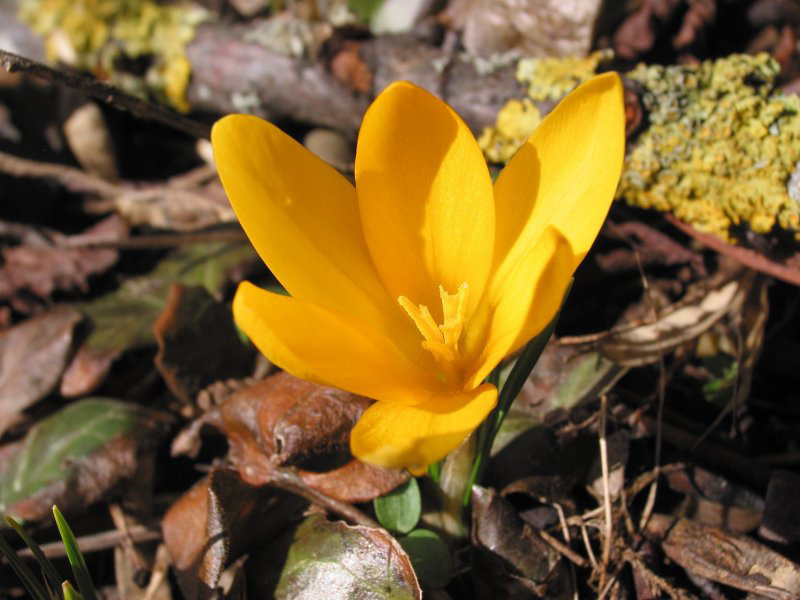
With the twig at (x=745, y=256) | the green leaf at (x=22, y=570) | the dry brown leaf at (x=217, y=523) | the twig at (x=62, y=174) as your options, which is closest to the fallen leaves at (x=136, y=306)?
the dry brown leaf at (x=217, y=523)

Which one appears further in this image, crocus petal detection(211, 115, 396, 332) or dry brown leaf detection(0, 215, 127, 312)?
dry brown leaf detection(0, 215, 127, 312)

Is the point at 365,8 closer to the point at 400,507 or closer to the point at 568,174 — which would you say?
the point at 568,174

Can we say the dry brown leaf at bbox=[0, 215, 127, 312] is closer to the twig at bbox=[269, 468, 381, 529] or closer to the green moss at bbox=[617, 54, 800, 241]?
the twig at bbox=[269, 468, 381, 529]

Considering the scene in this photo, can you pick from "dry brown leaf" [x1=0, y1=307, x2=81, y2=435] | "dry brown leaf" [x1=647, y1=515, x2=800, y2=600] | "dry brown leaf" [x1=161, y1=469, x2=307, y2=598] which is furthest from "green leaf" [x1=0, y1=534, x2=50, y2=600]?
"dry brown leaf" [x1=647, y1=515, x2=800, y2=600]

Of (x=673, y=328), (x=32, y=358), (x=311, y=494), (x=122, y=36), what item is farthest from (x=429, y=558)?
(x=122, y=36)

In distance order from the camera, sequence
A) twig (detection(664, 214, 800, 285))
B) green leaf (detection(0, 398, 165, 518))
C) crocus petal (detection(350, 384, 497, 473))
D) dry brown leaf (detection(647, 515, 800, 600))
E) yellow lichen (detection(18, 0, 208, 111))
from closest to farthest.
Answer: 1. crocus petal (detection(350, 384, 497, 473))
2. dry brown leaf (detection(647, 515, 800, 600))
3. green leaf (detection(0, 398, 165, 518))
4. twig (detection(664, 214, 800, 285))
5. yellow lichen (detection(18, 0, 208, 111))

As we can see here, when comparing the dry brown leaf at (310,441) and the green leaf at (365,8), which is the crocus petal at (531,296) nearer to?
the dry brown leaf at (310,441)

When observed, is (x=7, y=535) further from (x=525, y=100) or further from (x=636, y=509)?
(x=525, y=100)
